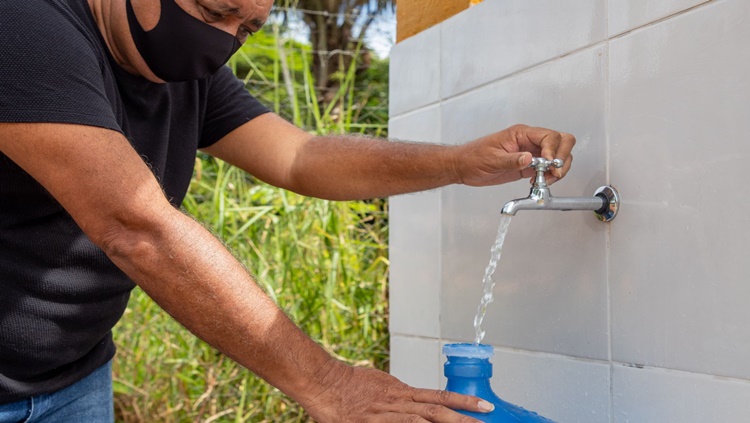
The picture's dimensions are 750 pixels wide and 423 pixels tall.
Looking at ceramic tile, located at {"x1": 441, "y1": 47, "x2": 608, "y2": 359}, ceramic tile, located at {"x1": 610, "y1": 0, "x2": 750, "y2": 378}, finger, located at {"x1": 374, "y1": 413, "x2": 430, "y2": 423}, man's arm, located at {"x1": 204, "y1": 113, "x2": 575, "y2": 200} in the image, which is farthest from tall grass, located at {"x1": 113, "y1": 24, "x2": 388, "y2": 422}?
finger, located at {"x1": 374, "y1": 413, "x2": 430, "y2": 423}

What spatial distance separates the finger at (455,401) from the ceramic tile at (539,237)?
0.41 metres

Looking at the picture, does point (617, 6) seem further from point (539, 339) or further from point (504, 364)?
point (504, 364)

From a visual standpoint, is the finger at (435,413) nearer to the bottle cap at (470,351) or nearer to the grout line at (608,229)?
the bottle cap at (470,351)

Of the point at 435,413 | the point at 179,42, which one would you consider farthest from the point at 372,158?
the point at 435,413

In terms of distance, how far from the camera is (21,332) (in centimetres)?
163

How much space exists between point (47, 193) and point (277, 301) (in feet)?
4.71

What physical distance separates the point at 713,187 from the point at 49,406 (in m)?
1.33

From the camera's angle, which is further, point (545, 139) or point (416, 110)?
point (416, 110)

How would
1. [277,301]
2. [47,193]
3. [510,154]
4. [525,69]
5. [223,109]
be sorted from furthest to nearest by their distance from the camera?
[277,301], [223,109], [525,69], [47,193], [510,154]

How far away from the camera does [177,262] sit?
127 centimetres

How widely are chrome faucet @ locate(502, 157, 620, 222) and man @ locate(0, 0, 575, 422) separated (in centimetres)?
6

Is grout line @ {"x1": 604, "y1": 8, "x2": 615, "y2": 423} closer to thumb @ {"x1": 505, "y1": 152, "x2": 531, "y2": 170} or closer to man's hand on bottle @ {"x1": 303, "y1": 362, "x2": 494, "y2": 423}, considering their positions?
thumb @ {"x1": 505, "y1": 152, "x2": 531, "y2": 170}

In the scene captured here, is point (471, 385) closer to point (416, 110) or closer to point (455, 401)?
point (455, 401)

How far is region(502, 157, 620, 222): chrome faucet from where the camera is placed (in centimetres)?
133
